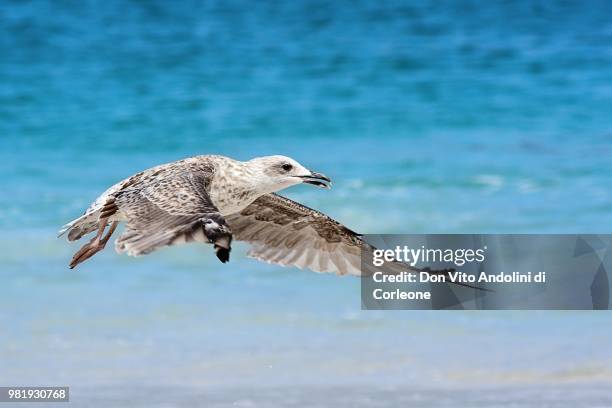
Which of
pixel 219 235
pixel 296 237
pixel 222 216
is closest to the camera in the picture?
pixel 219 235

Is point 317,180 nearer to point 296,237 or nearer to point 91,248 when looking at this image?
point 296,237

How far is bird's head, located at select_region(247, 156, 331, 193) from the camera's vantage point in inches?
353

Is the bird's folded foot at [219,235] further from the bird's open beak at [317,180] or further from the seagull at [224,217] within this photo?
the bird's open beak at [317,180]

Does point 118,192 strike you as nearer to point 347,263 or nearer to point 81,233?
point 81,233

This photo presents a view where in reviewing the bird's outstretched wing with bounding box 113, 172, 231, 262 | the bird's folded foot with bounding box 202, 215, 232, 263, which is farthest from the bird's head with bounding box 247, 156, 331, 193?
the bird's folded foot with bounding box 202, 215, 232, 263

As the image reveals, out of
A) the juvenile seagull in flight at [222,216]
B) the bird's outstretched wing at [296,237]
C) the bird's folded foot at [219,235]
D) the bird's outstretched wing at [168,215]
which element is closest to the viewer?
the bird's folded foot at [219,235]

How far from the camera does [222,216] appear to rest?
7508 mm

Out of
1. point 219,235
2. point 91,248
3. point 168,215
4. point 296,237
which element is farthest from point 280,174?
point 219,235

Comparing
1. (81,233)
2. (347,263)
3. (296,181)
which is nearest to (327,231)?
(347,263)

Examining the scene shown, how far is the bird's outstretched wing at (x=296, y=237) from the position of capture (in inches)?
391

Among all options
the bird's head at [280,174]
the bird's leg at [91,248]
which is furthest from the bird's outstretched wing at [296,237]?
the bird's leg at [91,248]

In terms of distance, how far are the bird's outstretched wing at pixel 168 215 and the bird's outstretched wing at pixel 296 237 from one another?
1.30 m

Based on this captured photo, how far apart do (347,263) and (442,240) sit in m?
0.97

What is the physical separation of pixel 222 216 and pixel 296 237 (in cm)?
255
